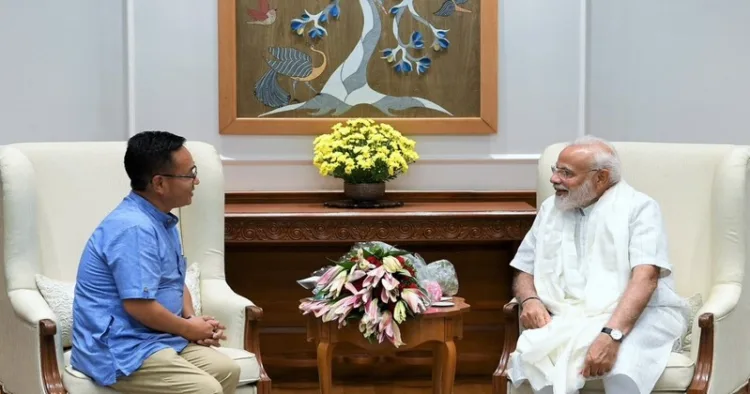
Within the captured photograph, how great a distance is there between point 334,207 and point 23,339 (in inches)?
69.9

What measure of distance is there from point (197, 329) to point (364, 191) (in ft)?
5.58

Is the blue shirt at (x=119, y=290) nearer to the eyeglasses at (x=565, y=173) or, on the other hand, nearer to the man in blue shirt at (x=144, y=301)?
the man in blue shirt at (x=144, y=301)

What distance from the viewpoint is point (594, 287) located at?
3.72 meters

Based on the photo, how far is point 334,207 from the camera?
4.99m

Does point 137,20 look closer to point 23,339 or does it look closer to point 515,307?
point 23,339

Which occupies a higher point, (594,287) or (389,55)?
(389,55)

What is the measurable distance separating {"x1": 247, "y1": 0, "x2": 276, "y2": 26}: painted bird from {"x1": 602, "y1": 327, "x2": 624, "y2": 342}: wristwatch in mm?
2472

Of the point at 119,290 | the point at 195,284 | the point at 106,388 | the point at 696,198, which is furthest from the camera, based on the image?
the point at 696,198

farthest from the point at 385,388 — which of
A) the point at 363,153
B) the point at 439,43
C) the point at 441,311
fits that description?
the point at 439,43

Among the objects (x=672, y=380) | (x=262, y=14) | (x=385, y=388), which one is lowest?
(x=385, y=388)

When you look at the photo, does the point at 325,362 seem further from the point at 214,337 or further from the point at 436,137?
the point at 436,137

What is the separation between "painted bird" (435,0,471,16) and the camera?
521 cm

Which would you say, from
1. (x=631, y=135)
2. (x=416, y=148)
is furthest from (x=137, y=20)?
(x=631, y=135)

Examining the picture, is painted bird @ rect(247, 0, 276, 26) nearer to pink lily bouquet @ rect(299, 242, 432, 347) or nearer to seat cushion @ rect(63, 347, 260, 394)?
pink lily bouquet @ rect(299, 242, 432, 347)
